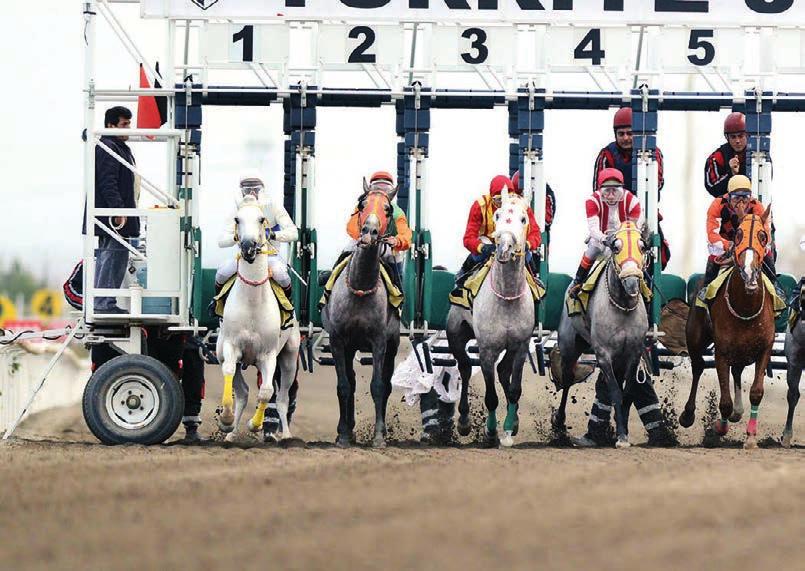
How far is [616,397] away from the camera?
47.4 ft

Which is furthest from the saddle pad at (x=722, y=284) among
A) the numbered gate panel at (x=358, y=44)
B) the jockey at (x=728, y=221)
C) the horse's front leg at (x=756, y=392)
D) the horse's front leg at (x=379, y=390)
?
the numbered gate panel at (x=358, y=44)

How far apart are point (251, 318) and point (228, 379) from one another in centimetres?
56

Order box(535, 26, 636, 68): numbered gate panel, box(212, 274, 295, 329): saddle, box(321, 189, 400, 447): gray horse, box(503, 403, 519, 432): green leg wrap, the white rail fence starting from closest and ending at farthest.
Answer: box(321, 189, 400, 447): gray horse, box(212, 274, 295, 329): saddle, box(503, 403, 519, 432): green leg wrap, box(535, 26, 636, 68): numbered gate panel, the white rail fence

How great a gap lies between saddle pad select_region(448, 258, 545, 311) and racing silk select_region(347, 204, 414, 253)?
749 mm

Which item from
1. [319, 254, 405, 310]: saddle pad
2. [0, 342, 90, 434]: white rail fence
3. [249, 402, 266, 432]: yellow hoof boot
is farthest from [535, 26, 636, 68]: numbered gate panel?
[0, 342, 90, 434]: white rail fence

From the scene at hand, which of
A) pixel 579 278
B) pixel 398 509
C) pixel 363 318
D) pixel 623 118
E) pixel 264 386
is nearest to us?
pixel 398 509

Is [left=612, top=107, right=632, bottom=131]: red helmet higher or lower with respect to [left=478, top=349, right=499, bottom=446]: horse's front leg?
higher

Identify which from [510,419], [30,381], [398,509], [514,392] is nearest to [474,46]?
[514,392]

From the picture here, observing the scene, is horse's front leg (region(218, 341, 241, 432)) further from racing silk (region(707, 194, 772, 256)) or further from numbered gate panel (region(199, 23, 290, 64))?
racing silk (region(707, 194, 772, 256))

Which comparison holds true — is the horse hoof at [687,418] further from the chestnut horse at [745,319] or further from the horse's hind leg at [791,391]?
the horse's hind leg at [791,391]

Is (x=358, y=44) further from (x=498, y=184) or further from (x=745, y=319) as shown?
(x=745, y=319)

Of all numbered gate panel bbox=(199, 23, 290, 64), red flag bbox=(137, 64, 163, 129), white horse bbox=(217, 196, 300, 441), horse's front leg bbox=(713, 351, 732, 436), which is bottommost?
horse's front leg bbox=(713, 351, 732, 436)

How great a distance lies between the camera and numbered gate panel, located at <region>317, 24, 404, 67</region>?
15.1 m

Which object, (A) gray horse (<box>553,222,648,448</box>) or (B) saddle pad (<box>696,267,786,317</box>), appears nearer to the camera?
(A) gray horse (<box>553,222,648,448</box>)
